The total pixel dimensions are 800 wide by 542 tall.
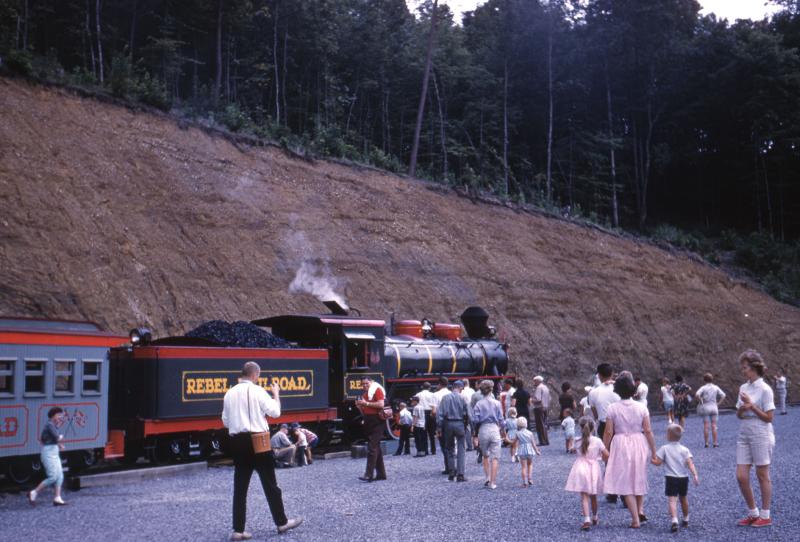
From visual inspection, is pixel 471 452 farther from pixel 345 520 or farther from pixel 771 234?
pixel 771 234

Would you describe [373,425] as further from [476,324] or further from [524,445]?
[476,324]

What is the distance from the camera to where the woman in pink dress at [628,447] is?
8.79m

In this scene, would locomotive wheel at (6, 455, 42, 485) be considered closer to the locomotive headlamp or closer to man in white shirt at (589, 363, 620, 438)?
the locomotive headlamp

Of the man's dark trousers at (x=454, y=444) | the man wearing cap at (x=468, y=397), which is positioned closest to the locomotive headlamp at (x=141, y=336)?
the man's dark trousers at (x=454, y=444)

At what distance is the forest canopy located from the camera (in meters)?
43.5

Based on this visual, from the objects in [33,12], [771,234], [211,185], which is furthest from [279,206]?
[771,234]

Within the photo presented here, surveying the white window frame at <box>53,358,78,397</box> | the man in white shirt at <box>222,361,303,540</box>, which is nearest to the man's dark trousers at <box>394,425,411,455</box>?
the white window frame at <box>53,358,78,397</box>

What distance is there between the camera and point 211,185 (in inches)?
1161

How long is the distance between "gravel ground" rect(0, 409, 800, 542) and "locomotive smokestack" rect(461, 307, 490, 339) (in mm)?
12182

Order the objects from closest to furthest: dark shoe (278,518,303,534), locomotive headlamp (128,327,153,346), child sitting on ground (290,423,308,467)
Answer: dark shoe (278,518,303,534) → locomotive headlamp (128,327,153,346) → child sitting on ground (290,423,308,467)

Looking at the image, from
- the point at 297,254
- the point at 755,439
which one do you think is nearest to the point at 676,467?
the point at 755,439

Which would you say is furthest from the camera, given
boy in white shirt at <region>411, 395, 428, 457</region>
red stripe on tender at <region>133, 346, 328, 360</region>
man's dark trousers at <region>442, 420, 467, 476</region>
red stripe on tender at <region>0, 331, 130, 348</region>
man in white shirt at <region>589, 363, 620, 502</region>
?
boy in white shirt at <region>411, 395, 428, 457</region>

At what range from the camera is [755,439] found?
875 cm

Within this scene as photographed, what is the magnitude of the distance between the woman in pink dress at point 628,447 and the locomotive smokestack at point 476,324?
18.0 metres
